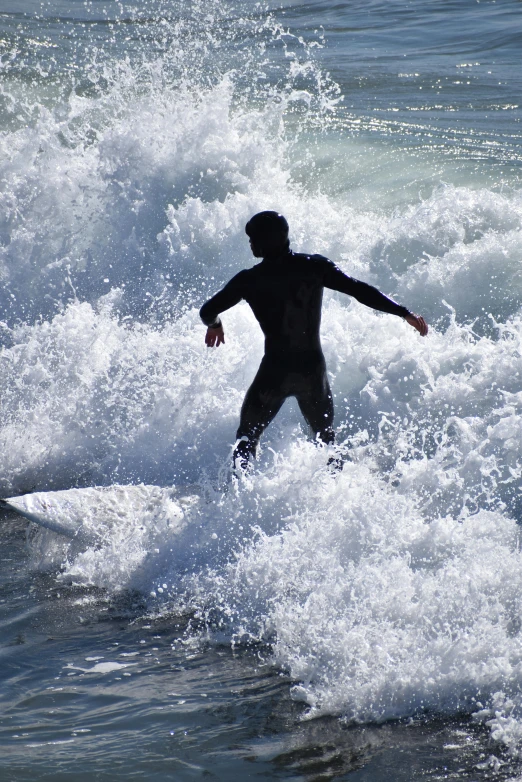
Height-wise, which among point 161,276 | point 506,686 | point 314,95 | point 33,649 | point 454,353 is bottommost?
point 506,686

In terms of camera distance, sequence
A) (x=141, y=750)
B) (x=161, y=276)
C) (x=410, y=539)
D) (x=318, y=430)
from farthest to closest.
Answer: (x=161, y=276)
(x=318, y=430)
(x=410, y=539)
(x=141, y=750)

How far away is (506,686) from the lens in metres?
3.44

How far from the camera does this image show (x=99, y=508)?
5047 millimetres

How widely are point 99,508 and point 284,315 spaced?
1.65 meters

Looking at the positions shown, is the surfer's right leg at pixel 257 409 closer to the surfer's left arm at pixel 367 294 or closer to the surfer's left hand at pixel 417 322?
the surfer's left arm at pixel 367 294

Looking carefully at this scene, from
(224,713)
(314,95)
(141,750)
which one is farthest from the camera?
(314,95)

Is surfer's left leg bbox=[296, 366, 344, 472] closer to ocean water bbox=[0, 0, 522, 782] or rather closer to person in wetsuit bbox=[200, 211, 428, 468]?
person in wetsuit bbox=[200, 211, 428, 468]

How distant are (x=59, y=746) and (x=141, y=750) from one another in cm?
31

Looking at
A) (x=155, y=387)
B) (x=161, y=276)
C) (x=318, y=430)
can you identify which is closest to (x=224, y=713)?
(x=318, y=430)

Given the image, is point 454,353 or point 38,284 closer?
point 454,353

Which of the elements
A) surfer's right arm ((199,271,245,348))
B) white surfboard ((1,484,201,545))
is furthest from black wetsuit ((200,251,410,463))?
white surfboard ((1,484,201,545))

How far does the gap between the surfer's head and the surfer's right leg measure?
70 cm

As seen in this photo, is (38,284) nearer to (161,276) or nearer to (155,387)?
(161,276)

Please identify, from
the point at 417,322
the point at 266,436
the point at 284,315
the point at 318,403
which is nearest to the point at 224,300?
the point at 284,315
